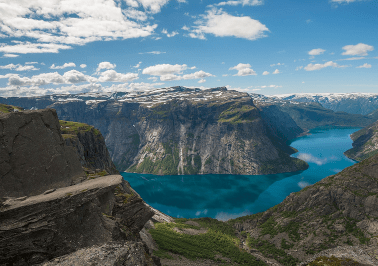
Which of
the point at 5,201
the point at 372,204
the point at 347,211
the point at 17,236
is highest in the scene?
the point at 5,201

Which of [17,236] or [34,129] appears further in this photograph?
[34,129]

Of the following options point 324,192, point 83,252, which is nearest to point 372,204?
point 324,192

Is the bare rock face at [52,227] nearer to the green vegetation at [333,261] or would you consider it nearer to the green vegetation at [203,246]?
the green vegetation at [333,261]

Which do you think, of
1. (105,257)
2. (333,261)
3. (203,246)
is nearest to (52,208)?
(105,257)

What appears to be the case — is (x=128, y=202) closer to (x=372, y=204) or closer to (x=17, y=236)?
(x=17, y=236)

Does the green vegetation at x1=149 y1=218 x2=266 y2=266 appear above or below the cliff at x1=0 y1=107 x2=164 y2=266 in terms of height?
below

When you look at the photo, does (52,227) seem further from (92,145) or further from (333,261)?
(92,145)

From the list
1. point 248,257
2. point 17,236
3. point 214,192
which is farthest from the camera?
point 214,192

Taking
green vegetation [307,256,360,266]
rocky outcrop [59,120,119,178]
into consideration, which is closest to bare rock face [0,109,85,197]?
green vegetation [307,256,360,266]

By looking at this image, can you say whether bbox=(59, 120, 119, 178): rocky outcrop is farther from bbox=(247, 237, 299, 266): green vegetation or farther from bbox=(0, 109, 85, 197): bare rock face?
bbox=(0, 109, 85, 197): bare rock face
